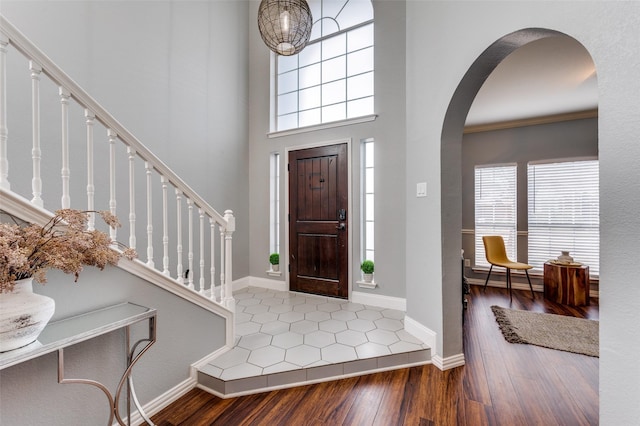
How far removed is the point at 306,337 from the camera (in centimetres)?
239

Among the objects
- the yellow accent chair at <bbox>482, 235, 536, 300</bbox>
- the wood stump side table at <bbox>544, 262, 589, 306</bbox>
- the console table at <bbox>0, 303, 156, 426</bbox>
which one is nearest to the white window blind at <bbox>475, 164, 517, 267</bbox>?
the yellow accent chair at <bbox>482, 235, 536, 300</bbox>

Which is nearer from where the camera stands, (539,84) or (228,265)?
(228,265)

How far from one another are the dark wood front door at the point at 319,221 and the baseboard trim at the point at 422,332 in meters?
0.98

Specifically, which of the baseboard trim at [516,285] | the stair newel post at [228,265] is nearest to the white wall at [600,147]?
the stair newel post at [228,265]

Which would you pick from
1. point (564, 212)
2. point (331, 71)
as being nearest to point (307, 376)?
point (331, 71)

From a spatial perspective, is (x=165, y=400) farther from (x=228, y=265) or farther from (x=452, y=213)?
(x=452, y=213)

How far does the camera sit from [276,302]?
10.8ft

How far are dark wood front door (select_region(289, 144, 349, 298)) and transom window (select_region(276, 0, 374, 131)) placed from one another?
556mm

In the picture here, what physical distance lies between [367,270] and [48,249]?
8.96 ft

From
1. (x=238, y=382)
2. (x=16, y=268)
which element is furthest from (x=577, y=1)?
(x=238, y=382)

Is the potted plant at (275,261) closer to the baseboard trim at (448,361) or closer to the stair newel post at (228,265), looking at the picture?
the stair newel post at (228,265)

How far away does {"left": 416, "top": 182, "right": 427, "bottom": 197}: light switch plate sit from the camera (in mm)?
2313

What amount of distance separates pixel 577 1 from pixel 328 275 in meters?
3.02

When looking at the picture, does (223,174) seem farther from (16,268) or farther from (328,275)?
(16,268)
